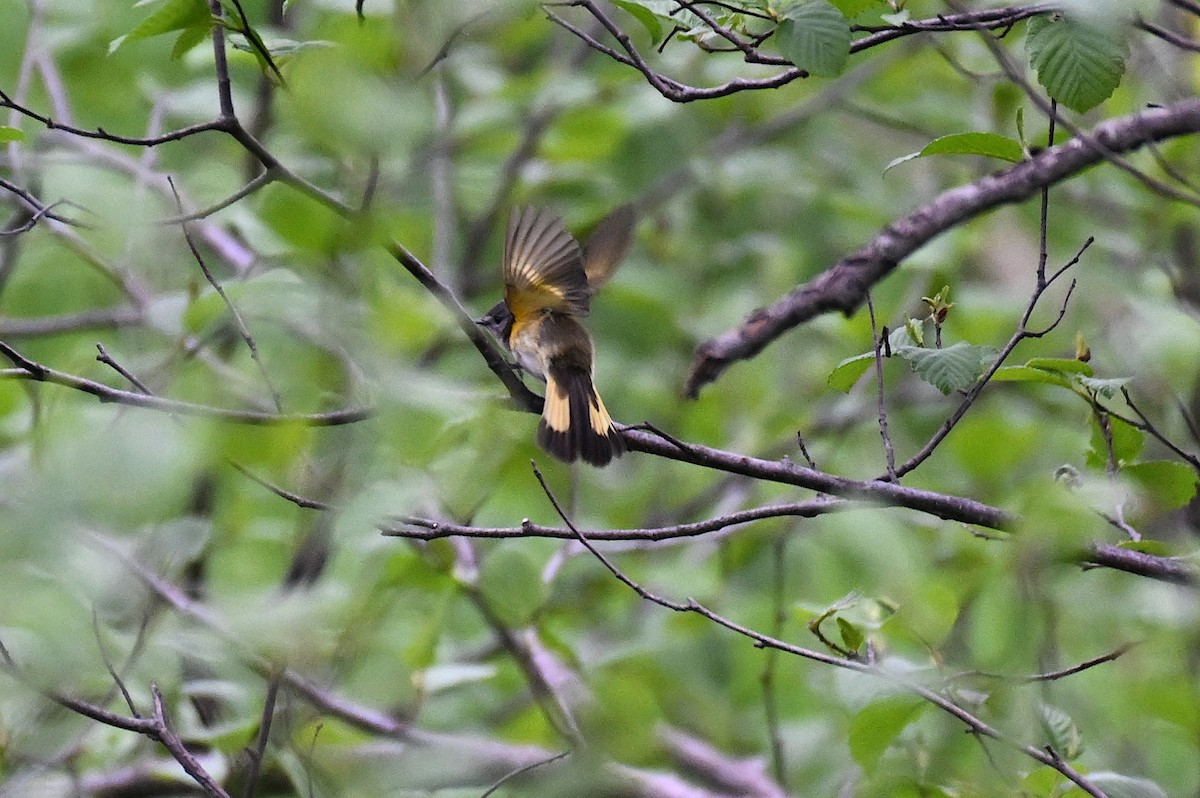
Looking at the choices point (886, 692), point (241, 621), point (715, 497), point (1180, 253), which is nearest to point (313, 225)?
point (241, 621)

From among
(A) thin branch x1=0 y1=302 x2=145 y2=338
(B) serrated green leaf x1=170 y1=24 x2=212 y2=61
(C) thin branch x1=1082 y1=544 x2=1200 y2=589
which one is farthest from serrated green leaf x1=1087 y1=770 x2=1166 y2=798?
(A) thin branch x1=0 y1=302 x2=145 y2=338

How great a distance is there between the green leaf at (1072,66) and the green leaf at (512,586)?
5.22ft

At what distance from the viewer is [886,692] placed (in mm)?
1967

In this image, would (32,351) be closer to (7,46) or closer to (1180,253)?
(7,46)

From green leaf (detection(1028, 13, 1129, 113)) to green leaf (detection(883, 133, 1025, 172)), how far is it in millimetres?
88

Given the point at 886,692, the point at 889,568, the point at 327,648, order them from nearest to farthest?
the point at 327,648 < the point at 886,692 < the point at 889,568

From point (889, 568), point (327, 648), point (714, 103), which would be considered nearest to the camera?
point (327, 648)

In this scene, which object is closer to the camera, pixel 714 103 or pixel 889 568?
pixel 889 568

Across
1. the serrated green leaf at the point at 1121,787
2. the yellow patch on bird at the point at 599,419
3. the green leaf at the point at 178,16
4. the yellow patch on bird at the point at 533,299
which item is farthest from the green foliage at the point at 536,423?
the yellow patch on bird at the point at 533,299

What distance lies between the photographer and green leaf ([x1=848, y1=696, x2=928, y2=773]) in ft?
6.49

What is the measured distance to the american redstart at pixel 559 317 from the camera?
7.70 ft

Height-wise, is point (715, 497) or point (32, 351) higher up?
point (32, 351)

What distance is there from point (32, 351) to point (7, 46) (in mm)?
1087

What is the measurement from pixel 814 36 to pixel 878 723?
1081 mm
